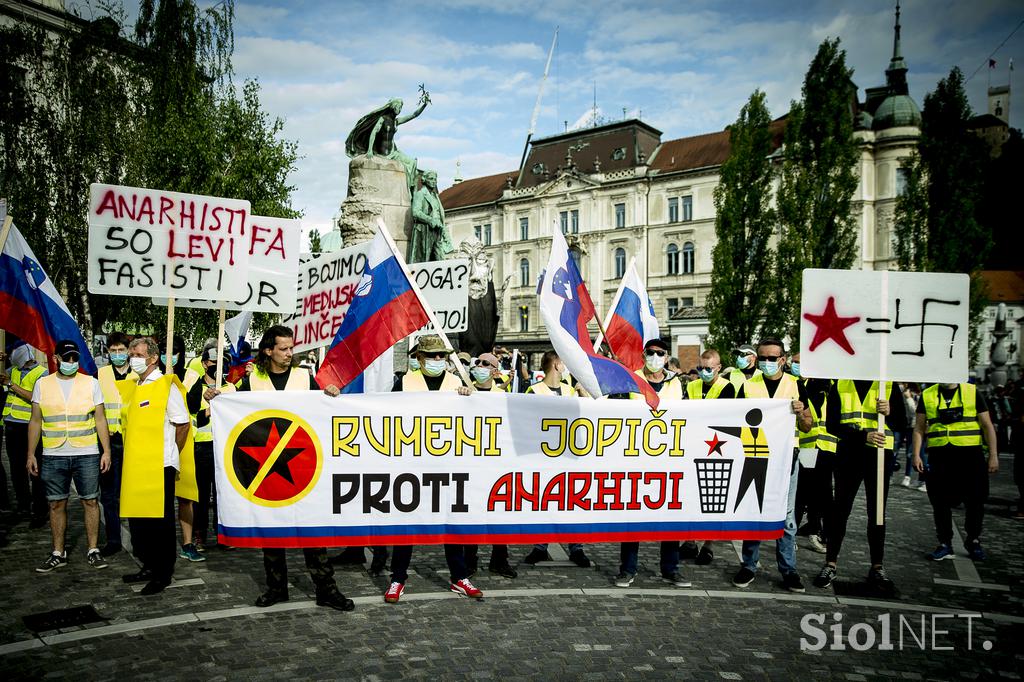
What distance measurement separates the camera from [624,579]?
6691mm

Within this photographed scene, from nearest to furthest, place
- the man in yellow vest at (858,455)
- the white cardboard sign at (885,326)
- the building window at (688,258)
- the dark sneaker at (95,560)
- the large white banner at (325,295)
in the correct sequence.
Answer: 1. the white cardboard sign at (885,326)
2. the man in yellow vest at (858,455)
3. the dark sneaker at (95,560)
4. the large white banner at (325,295)
5. the building window at (688,258)

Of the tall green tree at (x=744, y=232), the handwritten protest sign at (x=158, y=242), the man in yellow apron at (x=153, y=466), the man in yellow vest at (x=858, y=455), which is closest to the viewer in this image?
the man in yellow apron at (x=153, y=466)

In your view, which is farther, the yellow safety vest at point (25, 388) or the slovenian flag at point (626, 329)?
the yellow safety vest at point (25, 388)

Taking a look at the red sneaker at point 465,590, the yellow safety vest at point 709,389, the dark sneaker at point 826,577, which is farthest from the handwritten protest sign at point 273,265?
the dark sneaker at point 826,577

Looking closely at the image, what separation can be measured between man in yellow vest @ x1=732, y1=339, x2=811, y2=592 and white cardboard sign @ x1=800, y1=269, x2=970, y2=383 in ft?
1.85

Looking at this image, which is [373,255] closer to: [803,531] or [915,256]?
[803,531]

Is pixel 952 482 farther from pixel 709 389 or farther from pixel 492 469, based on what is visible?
pixel 492 469

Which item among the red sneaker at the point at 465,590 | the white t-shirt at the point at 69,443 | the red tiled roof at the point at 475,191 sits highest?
the red tiled roof at the point at 475,191

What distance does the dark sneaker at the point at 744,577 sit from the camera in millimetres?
6707

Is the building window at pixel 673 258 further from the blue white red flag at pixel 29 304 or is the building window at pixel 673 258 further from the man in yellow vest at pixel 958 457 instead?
the blue white red flag at pixel 29 304

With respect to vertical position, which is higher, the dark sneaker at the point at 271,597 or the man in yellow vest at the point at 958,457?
the man in yellow vest at the point at 958,457

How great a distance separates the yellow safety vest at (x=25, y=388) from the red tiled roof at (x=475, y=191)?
64937 millimetres

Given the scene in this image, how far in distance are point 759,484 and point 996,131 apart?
348 feet

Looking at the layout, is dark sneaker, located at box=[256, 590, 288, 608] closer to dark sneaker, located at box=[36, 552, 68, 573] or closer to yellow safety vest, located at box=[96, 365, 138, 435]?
dark sneaker, located at box=[36, 552, 68, 573]
